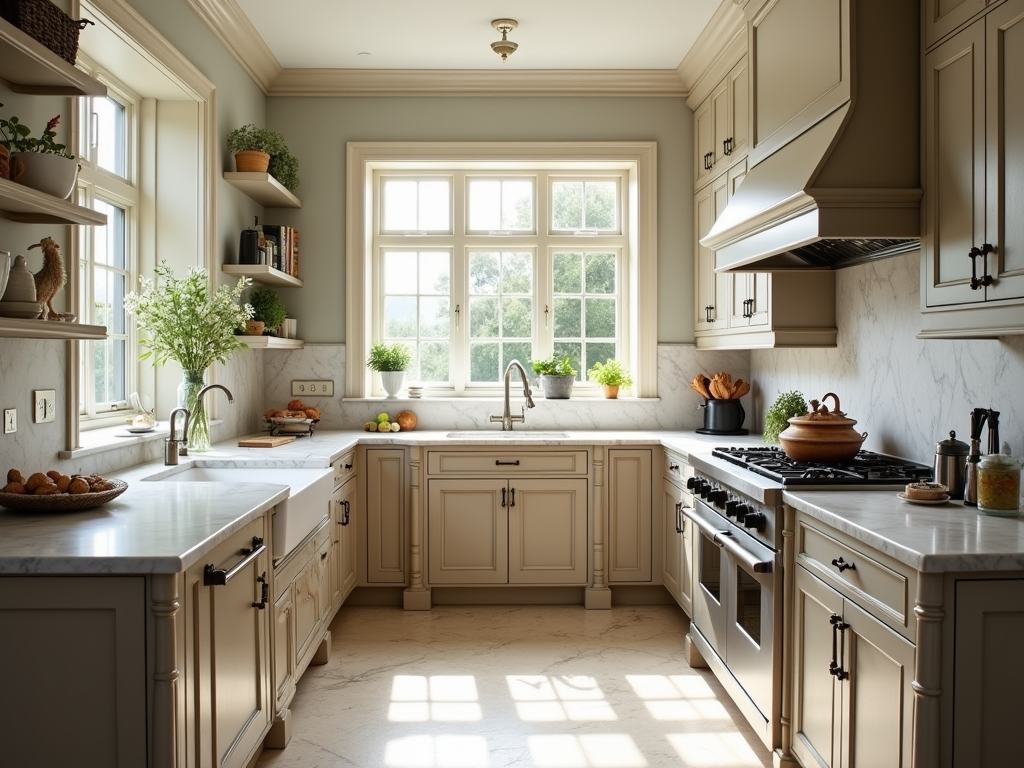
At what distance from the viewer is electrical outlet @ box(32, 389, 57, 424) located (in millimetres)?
2461

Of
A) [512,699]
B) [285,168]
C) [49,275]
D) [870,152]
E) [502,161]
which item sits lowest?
[512,699]

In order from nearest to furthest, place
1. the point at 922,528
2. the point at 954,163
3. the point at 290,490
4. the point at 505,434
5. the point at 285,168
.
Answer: the point at 922,528, the point at 954,163, the point at 290,490, the point at 285,168, the point at 505,434

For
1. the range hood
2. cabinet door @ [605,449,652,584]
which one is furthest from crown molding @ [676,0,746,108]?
cabinet door @ [605,449,652,584]

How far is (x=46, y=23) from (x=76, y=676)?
1.55 metres

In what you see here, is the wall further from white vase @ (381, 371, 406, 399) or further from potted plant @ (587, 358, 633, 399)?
white vase @ (381, 371, 406, 399)

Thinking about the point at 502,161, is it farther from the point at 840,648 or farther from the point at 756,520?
the point at 840,648

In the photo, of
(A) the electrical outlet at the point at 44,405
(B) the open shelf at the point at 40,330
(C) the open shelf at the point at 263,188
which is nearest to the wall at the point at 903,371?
(B) the open shelf at the point at 40,330

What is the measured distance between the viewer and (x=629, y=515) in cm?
429

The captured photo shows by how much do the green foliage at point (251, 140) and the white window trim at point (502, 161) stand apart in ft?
2.11

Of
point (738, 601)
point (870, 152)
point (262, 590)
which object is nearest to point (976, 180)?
point (870, 152)

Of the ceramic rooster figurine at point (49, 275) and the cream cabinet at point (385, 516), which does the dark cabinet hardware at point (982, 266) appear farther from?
the cream cabinet at point (385, 516)

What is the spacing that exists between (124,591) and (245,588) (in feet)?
1.91

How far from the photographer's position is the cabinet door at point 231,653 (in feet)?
6.14

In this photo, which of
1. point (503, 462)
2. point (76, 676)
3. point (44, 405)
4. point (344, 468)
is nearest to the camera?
point (76, 676)
